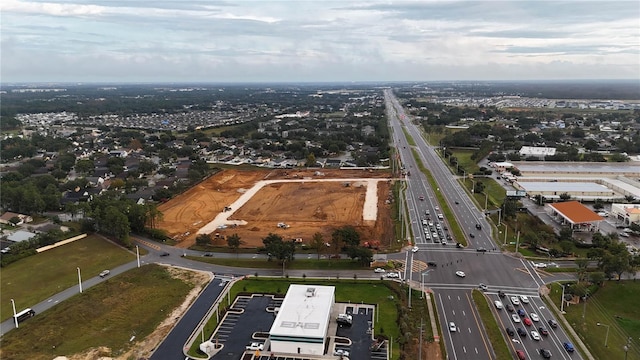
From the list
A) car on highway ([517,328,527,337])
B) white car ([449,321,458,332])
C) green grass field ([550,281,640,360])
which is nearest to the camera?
green grass field ([550,281,640,360])

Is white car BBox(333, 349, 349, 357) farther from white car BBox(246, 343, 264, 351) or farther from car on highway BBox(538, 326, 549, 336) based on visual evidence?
car on highway BBox(538, 326, 549, 336)

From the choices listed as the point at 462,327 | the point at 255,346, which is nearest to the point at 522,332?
the point at 462,327

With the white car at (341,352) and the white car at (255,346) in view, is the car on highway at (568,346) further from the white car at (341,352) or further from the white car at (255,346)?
the white car at (255,346)

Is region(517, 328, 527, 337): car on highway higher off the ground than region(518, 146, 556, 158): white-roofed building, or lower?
lower

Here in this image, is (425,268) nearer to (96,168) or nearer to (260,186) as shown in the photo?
(260,186)

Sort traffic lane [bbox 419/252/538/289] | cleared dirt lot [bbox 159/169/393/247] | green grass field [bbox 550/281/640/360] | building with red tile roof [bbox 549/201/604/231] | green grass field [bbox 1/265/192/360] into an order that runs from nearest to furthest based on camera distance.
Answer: green grass field [bbox 550/281/640/360], green grass field [bbox 1/265/192/360], traffic lane [bbox 419/252/538/289], building with red tile roof [bbox 549/201/604/231], cleared dirt lot [bbox 159/169/393/247]

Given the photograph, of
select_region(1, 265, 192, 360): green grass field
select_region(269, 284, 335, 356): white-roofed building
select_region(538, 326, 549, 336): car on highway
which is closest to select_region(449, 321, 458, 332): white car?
select_region(538, 326, 549, 336): car on highway
